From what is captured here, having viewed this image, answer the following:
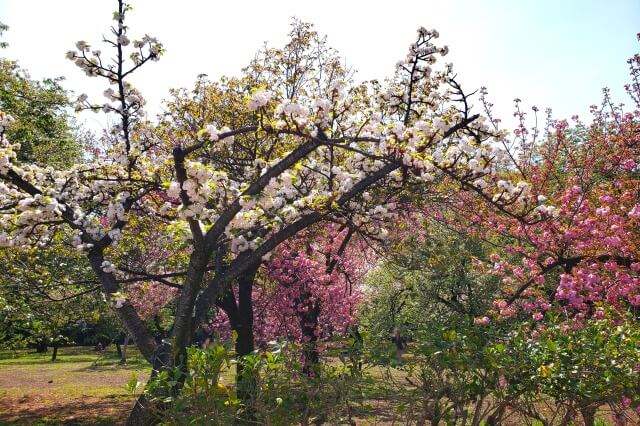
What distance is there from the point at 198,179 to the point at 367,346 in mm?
2218

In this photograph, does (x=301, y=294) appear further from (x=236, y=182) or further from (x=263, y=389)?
(x=263, y=389)

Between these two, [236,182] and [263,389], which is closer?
[263,389]

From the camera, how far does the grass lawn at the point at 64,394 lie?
1156cm

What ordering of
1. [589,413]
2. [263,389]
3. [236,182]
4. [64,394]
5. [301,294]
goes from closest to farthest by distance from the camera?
1. [263,389]
2. [589,413]
3. [236,182]
4. [301,294]
5. [64,394]

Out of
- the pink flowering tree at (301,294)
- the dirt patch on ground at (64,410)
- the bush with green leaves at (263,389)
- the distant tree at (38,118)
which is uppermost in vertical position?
the distant tree at (38,118)

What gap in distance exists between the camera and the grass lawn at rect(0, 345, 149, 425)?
1156 centimetres

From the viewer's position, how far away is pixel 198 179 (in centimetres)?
493

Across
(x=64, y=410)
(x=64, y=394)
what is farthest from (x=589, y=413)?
(x=64, y=394)

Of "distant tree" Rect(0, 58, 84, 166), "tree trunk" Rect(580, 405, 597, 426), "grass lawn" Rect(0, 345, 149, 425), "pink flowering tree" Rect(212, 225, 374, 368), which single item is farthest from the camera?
"distant tree" Rect(0, 58, 84, 166)

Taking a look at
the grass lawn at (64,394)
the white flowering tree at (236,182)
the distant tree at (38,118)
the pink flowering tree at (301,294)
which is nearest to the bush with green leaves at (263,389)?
the white flowering tree at (236,182)

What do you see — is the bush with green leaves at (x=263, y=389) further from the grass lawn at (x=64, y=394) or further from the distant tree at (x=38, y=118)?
the distant tree at (x=38, y=118)

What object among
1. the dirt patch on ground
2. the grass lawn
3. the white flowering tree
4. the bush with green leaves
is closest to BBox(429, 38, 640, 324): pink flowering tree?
the white flowering tree

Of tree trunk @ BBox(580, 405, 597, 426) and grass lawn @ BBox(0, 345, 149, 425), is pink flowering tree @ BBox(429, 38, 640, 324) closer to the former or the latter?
tree trunk @ BBox(580, 405, 597, 426)

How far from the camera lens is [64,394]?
15672 millimetres
